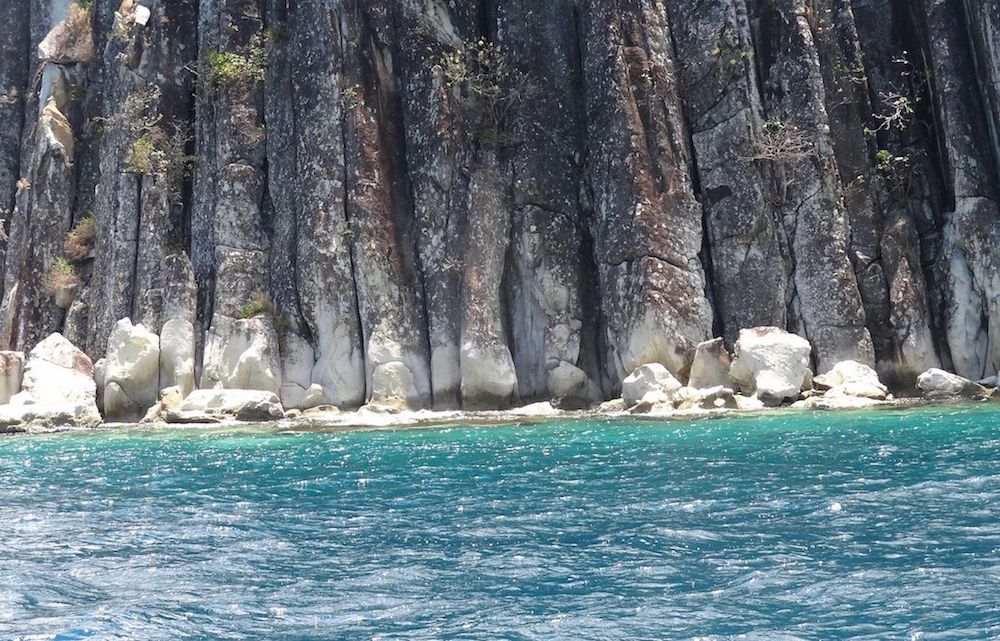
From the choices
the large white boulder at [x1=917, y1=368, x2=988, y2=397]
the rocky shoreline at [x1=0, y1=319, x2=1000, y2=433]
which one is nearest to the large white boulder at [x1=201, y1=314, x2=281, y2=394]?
the rocky shoreline at [x1=0, y1=319, x2=1000, y2=433]

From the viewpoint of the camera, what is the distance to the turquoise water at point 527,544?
774 centimetres

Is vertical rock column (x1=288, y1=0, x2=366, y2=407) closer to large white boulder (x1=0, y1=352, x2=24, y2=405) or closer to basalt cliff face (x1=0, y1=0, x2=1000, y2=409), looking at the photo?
basalt cliff face (x1=0, y1=0, x2=1000, y2=409)

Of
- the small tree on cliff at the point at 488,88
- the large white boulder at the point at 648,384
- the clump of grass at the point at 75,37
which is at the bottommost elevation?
the large white boulder at the point at 648,384

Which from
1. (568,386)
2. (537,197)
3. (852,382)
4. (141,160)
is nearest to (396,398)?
(568,386)

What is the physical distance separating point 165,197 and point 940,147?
27.4 meters

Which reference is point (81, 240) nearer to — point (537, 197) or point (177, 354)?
point (177, 354)

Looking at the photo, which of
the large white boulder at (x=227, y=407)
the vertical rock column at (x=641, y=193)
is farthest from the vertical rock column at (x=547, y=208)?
the large white boulder at (x=227, y=407)

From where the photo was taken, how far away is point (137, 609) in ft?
27.4

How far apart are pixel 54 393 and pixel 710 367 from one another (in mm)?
20417

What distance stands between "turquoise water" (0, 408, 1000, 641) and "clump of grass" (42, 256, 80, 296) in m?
19.9

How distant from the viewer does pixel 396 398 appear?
30.3m

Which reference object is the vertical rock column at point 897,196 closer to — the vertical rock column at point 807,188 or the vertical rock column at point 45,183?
the vertical rock column at point 807,188

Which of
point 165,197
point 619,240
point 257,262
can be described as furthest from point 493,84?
point 165,197

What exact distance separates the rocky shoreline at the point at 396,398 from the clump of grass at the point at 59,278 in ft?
17.5
